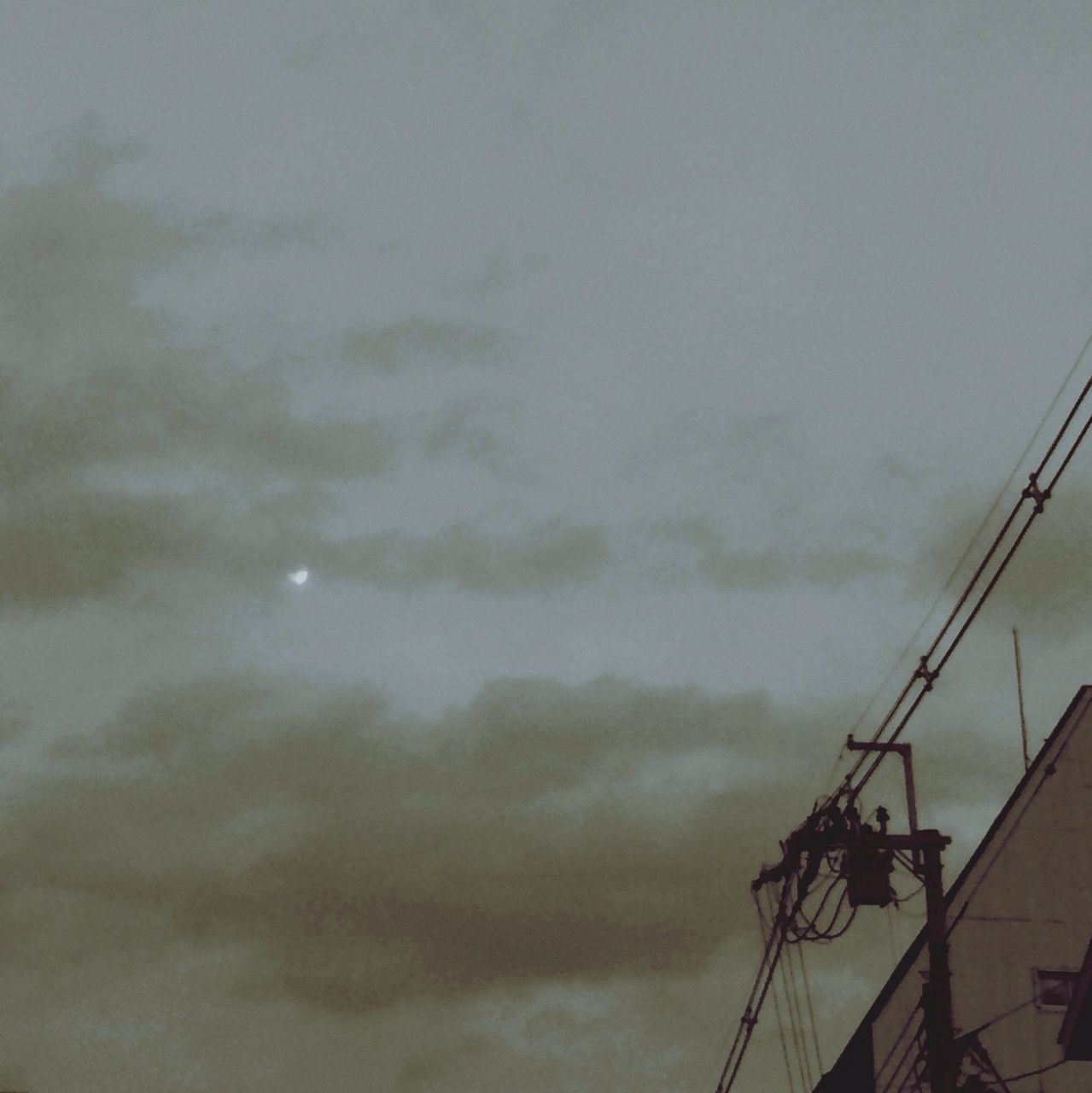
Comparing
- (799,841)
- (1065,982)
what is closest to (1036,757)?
(1065,982)

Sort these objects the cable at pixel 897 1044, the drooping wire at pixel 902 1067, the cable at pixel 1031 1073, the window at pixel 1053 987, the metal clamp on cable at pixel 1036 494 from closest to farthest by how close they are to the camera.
Answer: the metal clamp on cable at pixel 1036 494 → the cable at pixel 1031 1073 → the window at pixel 1053 987 → the drooping wire at pixel 902 1067 → the cable at pixel 897 1044

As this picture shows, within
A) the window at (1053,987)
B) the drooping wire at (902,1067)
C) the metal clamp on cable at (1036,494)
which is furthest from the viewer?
the drooping wire at (902,1067)

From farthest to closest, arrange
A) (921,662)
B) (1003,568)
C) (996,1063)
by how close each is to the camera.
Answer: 1. (996,1063)
2. (921,662)
3. (1003,568)

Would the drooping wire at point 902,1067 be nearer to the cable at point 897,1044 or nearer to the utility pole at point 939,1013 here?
the cable at point 897,1044

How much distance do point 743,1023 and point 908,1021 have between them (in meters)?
8.71

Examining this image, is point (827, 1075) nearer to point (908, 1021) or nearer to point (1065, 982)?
point (908, 1021)

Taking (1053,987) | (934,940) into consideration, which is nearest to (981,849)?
(1053,987)

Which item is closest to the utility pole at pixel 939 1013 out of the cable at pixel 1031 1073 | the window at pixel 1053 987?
the cable at pixel 1031 1073

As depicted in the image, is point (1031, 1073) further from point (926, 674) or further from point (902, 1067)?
point (926, 674)

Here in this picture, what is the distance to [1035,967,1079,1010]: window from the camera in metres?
34.1

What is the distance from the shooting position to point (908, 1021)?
118ft

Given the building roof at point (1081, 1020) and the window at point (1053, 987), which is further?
the window at point (1053, 987)

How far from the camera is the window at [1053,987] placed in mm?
34062

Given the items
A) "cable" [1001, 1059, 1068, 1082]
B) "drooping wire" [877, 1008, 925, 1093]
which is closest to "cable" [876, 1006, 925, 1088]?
"drooping wire" [877, 1008, 925, 1093]
